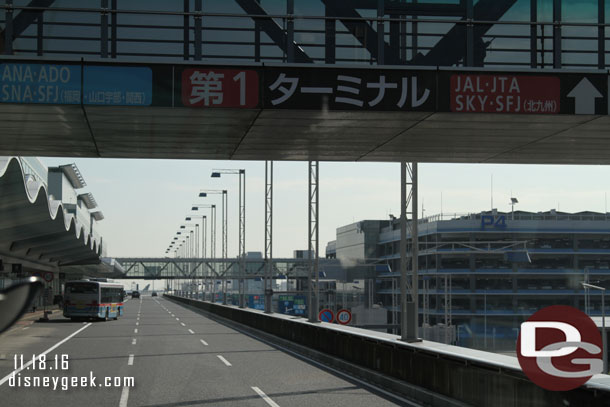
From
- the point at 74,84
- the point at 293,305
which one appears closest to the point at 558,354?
the point at 74,84

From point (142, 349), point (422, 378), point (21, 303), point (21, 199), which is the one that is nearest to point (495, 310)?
point (21, 199)

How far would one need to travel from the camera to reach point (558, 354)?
9.22 meters

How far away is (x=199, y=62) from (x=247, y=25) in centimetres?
124

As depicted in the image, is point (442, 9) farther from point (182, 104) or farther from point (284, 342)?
point (284, 342)

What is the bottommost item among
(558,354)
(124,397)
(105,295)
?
(105,295)

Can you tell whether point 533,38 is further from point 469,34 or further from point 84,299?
point 84,299

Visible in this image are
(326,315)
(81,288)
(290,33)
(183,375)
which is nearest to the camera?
(290,33)

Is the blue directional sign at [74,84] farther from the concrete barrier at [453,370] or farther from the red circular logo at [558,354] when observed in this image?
the concrete barrier at [453,370]

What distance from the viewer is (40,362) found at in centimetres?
2031

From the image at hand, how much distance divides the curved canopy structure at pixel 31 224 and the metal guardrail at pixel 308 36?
19.9m

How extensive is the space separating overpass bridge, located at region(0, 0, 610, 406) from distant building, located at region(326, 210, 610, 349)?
95.7 meters

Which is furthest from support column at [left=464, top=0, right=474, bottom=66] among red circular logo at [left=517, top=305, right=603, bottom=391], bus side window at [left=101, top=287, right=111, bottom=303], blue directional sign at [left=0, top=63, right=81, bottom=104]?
bus side window at [left=101, top=287, right=111, bottom=303]

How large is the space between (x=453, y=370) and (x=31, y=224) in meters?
40.1

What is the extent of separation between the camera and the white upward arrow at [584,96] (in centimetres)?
1106
